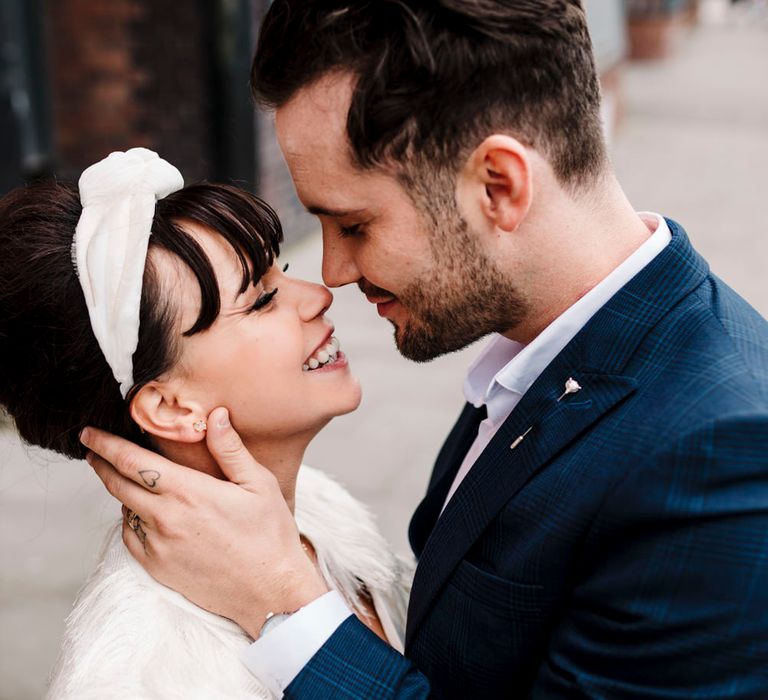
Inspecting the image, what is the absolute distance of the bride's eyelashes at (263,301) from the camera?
2018 mm

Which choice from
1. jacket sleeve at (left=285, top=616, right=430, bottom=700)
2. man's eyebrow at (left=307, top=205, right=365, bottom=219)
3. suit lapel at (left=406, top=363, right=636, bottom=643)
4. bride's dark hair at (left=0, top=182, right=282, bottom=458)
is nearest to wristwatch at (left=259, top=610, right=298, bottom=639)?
jacket sleeve at (left=285, top=616, right=430, bottom=700)

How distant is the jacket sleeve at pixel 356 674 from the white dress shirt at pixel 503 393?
0.02 metres

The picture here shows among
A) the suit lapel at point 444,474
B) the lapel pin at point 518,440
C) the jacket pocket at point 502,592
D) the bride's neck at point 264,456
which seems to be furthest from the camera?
the suit lapel at point 444,474

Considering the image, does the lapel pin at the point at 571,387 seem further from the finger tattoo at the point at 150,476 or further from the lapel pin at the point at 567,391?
the finger tattoo at the point at 150,476

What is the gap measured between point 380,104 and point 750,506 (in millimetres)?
982

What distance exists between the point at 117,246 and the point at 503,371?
84 cm

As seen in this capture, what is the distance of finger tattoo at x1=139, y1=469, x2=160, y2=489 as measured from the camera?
1.89 meters

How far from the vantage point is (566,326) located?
193cm

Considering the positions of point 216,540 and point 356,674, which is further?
point 216,540

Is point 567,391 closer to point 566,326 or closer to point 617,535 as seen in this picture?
point 566,326

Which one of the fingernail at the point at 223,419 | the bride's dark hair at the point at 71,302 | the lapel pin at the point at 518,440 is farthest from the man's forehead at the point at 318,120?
the lapel pin at the point at 518,440

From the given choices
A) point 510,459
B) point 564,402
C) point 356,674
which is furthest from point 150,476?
point 564,402

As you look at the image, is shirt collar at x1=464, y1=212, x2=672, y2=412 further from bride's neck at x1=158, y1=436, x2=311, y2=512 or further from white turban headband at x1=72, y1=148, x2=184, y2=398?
white turban headband at x1=72, y1=148, x2=184, y2=398

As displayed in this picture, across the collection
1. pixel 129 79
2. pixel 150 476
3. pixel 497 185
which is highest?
pixel 497 185
